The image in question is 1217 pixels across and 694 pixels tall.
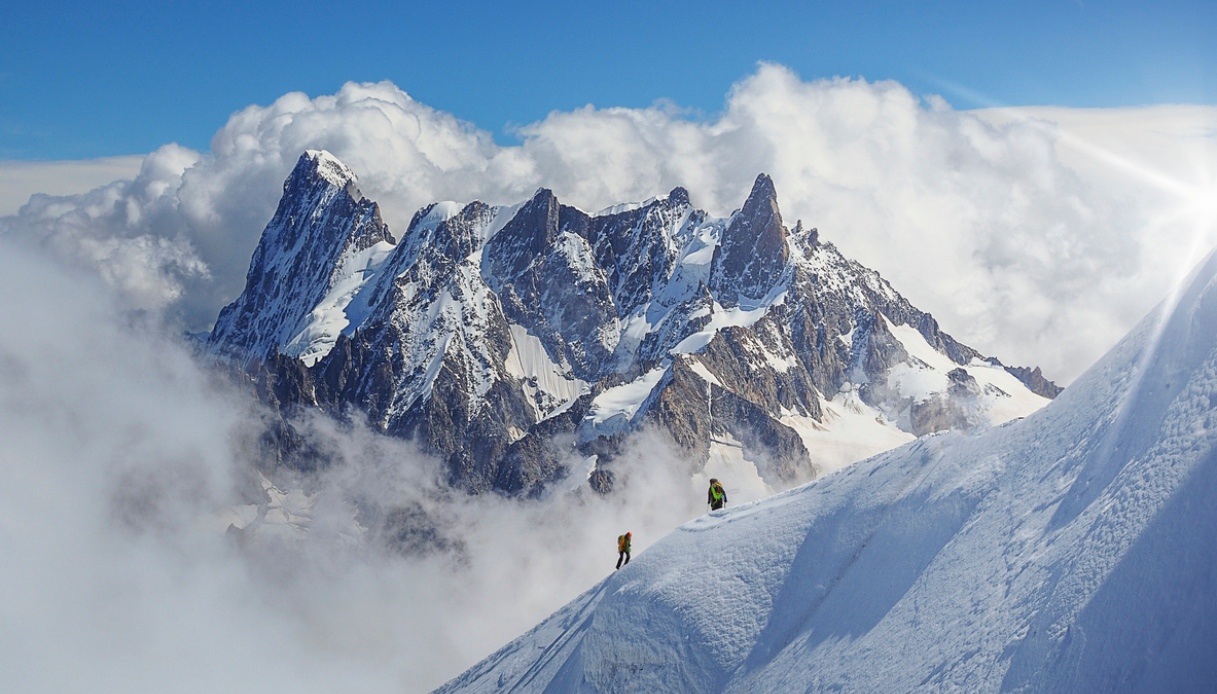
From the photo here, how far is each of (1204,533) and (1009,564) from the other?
6.37 metres

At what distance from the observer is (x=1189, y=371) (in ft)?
90.8

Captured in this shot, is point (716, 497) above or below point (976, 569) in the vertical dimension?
above

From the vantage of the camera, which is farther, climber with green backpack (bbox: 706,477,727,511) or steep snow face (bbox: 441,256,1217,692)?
climber with green backpack (bbox: 706,477,727,511)

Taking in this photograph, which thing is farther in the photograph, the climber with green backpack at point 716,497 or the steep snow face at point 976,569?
the climber with green backpack at point 716,497

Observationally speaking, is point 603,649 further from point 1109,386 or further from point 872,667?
point 1109,386

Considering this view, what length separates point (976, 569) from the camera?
99.8 ft

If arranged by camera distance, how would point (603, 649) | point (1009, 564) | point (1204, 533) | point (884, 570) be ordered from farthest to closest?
point (603, 649) → point (884, 570) → point (1009, 564) → point (1204, 533)

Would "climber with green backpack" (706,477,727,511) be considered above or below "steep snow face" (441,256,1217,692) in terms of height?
above

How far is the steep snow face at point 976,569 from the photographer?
23.8 metres

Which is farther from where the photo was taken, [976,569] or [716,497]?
[716,497]

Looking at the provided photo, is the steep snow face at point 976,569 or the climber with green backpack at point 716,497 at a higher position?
the climber with green backpack at point 716,497

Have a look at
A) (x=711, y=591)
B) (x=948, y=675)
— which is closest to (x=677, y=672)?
(x=711, y=591)

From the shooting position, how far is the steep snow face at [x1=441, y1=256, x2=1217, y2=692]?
23.8 metres

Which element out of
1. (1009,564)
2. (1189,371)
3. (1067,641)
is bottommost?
(1067,641)
